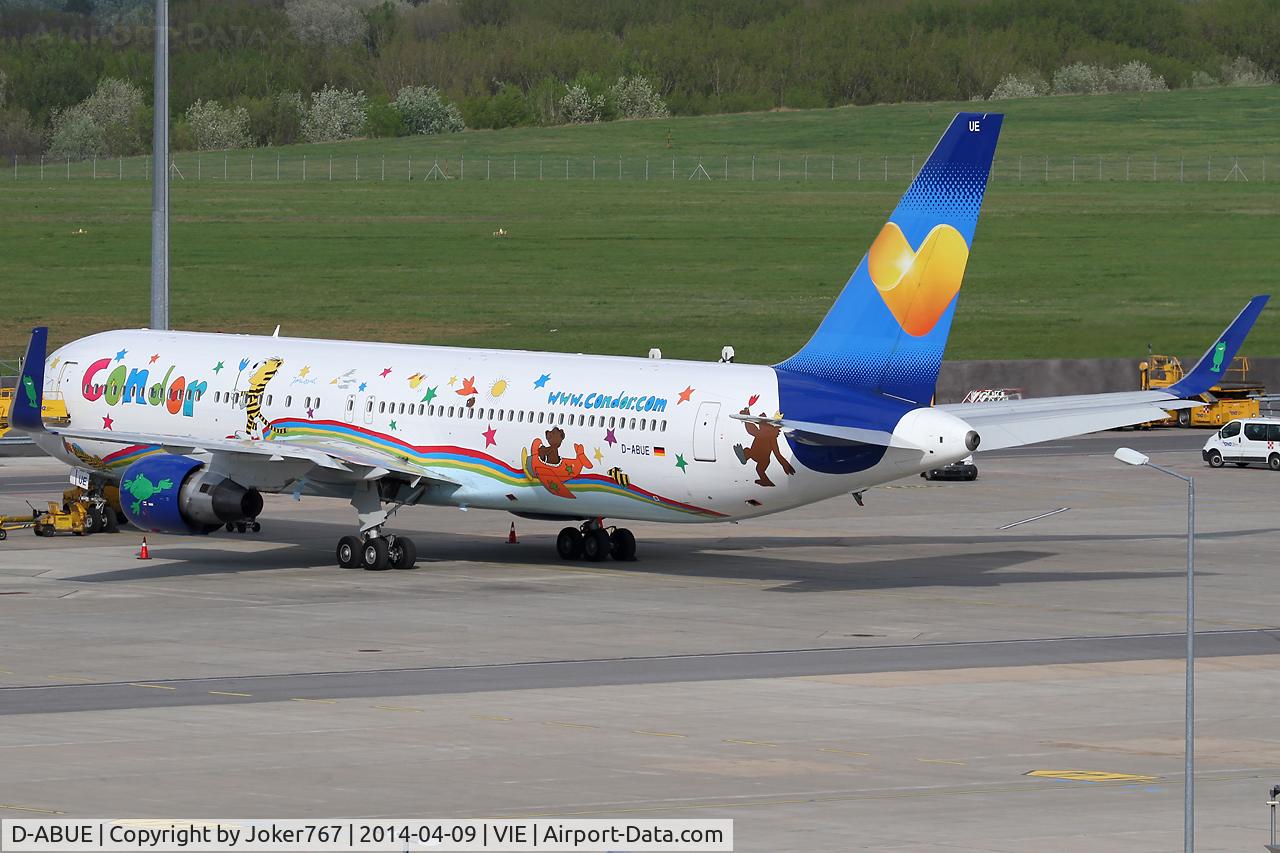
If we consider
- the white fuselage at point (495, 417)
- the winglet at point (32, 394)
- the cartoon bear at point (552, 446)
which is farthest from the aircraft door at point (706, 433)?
the winglet at point (32, 394)

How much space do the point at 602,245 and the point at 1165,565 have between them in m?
108

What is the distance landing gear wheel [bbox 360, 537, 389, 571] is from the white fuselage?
164 cm

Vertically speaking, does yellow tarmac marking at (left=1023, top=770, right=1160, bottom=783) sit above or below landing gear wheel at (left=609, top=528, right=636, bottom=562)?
below

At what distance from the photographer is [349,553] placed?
179ft

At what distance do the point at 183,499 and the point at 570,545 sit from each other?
985 cm

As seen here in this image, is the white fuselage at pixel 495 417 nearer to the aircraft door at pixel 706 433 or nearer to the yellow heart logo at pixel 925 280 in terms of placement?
the aircraft door at pixel 706 433

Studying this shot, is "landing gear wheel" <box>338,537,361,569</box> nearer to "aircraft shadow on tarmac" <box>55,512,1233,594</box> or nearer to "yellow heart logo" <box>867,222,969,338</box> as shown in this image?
"aircraft shadow on tarmac" <box>55,512,1233,594</box>

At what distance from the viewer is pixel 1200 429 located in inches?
4070

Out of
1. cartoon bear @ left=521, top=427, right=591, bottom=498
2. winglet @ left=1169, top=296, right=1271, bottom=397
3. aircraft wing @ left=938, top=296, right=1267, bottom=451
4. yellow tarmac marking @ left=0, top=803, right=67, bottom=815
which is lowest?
yellow tarmac marking @ left=0, top=803, right=67, bottom=815

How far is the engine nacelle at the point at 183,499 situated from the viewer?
52125 millimetres

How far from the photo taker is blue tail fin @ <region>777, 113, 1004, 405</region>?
49906mm

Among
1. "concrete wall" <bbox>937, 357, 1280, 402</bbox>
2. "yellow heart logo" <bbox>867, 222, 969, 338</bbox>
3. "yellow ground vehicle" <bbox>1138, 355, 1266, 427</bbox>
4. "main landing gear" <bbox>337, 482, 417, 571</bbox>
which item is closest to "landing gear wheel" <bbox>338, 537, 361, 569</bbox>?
"main landing gear" <bbox>337, 482, 417, 571</bbox>

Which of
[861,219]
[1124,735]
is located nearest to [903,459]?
[1124,735]

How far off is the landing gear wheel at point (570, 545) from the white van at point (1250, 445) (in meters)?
37.0
